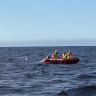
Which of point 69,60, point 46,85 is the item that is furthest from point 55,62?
point 46,85

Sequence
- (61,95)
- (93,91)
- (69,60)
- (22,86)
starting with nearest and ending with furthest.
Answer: (61,95)
(93,91)
(22,86)
(69,60)

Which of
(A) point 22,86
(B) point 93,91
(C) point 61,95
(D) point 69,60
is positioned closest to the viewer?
(C) point 61,95

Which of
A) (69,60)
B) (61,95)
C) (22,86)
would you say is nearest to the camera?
(61,95)

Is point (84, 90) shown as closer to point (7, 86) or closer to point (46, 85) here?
point (46, 85)

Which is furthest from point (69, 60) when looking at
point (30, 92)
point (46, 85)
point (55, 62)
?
point (30, 92)

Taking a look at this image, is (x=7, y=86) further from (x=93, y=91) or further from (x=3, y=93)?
(x=93, y=91)

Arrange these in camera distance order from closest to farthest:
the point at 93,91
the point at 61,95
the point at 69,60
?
the point at 61,95 → the point at 93,91 → the point at 69,60

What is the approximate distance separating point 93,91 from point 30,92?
14.4 ft

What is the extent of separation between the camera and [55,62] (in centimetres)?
A: 3734

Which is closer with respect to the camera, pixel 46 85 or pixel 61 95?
pixel 61 95

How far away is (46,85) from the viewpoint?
18891 millimetres

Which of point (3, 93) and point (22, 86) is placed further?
point (22, 86)

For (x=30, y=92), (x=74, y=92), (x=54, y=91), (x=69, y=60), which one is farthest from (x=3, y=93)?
A: (x=69, y=60)

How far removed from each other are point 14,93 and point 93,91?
545cm
